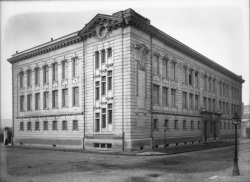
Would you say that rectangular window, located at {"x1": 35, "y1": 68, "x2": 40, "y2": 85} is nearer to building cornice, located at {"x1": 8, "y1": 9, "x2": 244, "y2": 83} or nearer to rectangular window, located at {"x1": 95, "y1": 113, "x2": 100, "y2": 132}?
building cornice, located at {"x1": 8, "y1": 9, "x2": 244, "y2": 83}

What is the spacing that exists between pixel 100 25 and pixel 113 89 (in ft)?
24.6

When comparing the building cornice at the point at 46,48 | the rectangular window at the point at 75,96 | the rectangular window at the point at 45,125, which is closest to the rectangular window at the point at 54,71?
the building cornice at the point at 46,48

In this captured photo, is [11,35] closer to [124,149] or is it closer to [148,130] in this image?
[124,149]

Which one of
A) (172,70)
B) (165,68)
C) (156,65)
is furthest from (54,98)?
(172,70)

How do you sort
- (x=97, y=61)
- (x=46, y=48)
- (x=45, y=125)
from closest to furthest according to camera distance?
(x=97, y=61) → (x=46, y=48) → (x=45, y=125)

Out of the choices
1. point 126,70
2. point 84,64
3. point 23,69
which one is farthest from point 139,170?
point 23,69

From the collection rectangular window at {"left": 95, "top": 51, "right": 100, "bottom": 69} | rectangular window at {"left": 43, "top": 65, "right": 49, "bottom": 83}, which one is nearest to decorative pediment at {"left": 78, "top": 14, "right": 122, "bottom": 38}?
rectangular window at {"left": 95, "top": 51, "right": 100, "bottom": 69}

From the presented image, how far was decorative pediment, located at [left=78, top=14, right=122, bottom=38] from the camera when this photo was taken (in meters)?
30.2

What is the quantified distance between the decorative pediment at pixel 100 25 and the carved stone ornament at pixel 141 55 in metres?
3.34

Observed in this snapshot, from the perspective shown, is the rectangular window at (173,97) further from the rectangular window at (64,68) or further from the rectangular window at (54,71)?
the rectangular window at (54,71)

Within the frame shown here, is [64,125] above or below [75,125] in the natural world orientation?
below

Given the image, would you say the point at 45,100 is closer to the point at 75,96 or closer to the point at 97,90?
the point at 75,96

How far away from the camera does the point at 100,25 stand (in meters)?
31.7

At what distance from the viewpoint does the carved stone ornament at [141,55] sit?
30.6 m
